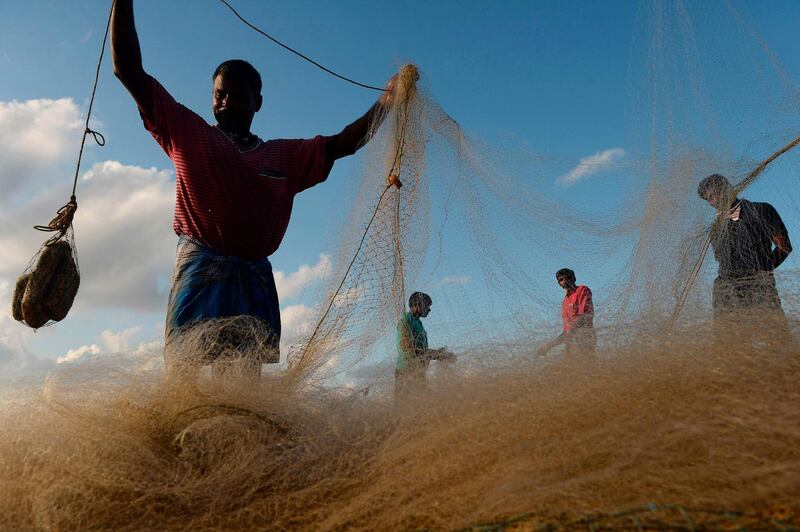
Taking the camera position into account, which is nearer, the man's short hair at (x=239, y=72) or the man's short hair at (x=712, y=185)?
the man's short hair at (x=239, y=72)

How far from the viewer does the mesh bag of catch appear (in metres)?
2.53

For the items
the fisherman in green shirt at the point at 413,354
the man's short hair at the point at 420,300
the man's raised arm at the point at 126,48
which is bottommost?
A: the fisherman in green shirt at the point at 413,354

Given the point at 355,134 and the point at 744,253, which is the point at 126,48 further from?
the point at 744,253

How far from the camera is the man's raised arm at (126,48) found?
2594 millimetres

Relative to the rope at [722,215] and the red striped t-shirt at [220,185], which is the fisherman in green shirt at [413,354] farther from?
the rope at [722,215]

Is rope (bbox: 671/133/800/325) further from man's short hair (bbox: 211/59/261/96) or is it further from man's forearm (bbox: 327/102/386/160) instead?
man's short hair (bbox: 211/59/261/96)

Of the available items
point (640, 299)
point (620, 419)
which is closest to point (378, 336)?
point (640, 299)

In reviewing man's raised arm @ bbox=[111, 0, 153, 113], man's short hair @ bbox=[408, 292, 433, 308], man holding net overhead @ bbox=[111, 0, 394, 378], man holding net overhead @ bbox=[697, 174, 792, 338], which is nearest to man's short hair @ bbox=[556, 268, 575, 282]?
man holding net overhead @ bbox=[697, 174, 792, 338]

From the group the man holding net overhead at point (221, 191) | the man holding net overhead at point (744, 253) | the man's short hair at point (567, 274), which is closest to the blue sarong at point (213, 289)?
the man holding net overhead at point (221, 191)

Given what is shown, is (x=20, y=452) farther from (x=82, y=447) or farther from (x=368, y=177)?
(x=368, y=177)

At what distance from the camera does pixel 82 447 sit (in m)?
1.56

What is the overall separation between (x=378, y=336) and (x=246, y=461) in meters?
1.36

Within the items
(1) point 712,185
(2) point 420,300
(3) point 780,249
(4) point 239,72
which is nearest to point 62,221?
(4) point 239,72

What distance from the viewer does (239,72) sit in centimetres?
300
